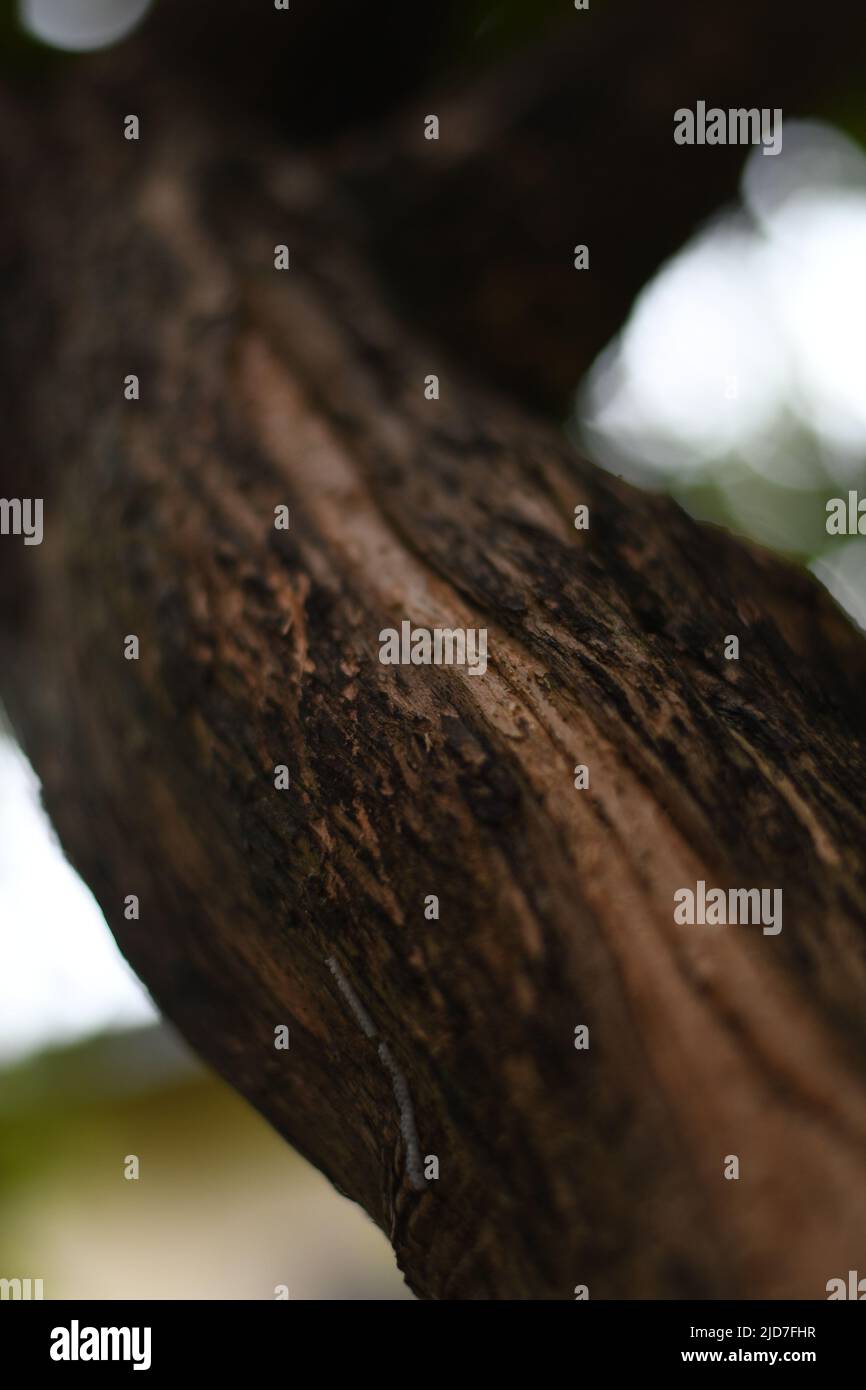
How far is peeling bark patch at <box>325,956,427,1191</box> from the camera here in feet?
3.62

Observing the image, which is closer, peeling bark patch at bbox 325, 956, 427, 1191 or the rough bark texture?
the rough bark texture

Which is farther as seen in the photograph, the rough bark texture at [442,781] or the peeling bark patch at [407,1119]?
the peeling bark patch at [407,1119]

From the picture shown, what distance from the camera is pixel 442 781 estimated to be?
1155mm

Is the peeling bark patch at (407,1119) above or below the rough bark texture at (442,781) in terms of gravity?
below

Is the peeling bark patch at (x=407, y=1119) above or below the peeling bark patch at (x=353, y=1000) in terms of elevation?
below

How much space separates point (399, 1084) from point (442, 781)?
336 mm

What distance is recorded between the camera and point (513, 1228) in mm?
1007

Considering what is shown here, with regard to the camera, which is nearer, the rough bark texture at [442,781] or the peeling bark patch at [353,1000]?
the rough bark texture at [442,781]

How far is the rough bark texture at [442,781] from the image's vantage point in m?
0.92

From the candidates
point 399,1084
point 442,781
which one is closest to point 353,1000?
point 399,1084

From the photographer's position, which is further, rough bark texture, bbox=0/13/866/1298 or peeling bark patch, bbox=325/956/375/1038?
peeling bark patch, bbox=325/956/375/1038

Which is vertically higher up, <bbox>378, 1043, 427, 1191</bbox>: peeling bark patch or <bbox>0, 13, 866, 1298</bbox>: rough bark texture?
<bbox>0, 13, 866, 1298</bbox>: rough bark texture

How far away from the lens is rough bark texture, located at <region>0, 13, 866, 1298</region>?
917 millimetres
